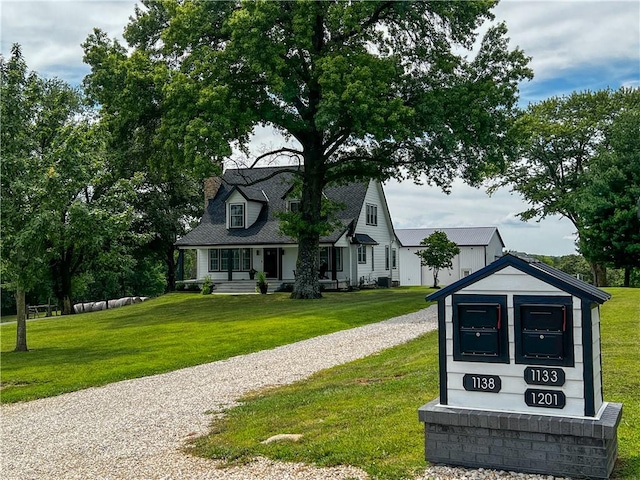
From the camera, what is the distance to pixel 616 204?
113 feet

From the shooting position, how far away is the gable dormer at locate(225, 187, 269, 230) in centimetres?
4134

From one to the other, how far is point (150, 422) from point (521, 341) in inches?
251

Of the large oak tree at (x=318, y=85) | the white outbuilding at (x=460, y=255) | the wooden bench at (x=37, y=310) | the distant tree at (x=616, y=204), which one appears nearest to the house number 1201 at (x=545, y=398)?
the large oak tree at (x=318, y=85)

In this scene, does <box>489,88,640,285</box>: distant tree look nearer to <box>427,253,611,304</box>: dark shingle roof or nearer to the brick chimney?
the brick chimney

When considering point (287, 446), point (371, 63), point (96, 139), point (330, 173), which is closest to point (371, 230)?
point (330, 173)

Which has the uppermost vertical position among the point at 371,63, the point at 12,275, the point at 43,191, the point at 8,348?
the point at 371,63

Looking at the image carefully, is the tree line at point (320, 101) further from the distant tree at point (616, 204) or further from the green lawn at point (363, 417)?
the green lawn at point (363, 417)

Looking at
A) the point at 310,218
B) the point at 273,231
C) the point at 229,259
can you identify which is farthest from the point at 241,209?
the point at 310,218

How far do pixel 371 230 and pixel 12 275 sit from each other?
92.7 ft

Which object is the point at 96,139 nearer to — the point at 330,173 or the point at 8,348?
the point at 8,348

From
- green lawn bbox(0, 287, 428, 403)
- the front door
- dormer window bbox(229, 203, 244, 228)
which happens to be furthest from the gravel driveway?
dormer window bbox(229, 203, 244, 228)

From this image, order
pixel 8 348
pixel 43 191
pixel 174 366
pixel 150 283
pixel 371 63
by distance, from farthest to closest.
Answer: pixel 150 283
pixel 371 63
pixel 8 348
pixel 43 191
pixel 174 366

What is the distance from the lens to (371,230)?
43.4m

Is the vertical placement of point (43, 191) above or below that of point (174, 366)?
above
